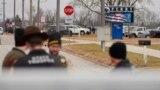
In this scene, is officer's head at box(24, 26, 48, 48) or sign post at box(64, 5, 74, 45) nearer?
officer's head at box(24, 26, 48, 48)

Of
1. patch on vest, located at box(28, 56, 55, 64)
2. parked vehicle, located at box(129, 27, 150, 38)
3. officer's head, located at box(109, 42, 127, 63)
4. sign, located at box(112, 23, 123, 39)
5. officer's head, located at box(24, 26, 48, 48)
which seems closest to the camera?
patch on vest, located at box(28, 56, 55, 64)

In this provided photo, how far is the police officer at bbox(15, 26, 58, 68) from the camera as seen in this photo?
3.43 m

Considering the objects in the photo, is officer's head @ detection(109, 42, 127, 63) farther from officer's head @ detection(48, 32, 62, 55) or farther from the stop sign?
the stop sign

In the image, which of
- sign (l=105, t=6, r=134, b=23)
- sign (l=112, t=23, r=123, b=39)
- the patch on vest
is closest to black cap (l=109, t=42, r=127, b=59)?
the patch on vest

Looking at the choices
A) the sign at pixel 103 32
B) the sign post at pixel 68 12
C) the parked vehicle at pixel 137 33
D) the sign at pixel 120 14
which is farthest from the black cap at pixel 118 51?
the parked vehicle at pixel 137 33

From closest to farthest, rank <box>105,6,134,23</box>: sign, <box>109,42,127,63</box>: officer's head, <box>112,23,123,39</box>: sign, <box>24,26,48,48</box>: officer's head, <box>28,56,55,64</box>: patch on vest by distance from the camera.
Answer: <box>28,56,55,64</box>: patch on vest
<box>24,26,48,48</box>: officer's head
<box>109,42,127,63</box>: officer's head
<box>105,6,134,23</box>: sign
<box>112,23,123,39</box>: sign

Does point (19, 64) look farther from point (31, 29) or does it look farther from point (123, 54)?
point (123, 54)

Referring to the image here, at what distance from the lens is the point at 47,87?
6.84 ft

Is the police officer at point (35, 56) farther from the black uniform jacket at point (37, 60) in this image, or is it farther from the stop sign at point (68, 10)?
the stop sign at point (68, 10)

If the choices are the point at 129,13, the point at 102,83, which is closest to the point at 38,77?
the point at 102,83

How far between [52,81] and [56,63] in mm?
1656

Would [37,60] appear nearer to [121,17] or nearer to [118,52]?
[118,52]

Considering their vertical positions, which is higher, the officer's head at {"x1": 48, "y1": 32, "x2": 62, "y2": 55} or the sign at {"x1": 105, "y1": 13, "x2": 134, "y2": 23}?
the sign at {"x1": 105, "y1": 13, "x2": 134, "y2": 23}

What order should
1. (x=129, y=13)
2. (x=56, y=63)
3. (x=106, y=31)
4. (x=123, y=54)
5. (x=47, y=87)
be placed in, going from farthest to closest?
(x=129, y=13) < (x=106, y=31) < (x=123, y=54) < (x=56, y=63) < (x=47, y=87)
